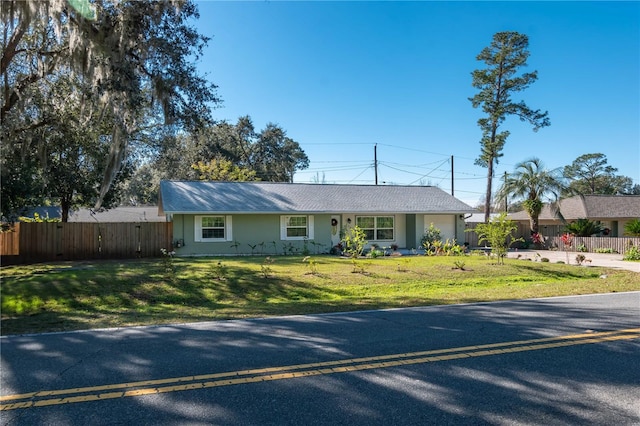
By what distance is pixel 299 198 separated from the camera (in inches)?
937

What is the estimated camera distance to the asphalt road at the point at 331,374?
362 cm

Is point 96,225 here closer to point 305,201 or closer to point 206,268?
point 206,268

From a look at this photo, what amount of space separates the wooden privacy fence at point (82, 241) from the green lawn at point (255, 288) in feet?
13.9

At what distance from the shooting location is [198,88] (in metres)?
13.1

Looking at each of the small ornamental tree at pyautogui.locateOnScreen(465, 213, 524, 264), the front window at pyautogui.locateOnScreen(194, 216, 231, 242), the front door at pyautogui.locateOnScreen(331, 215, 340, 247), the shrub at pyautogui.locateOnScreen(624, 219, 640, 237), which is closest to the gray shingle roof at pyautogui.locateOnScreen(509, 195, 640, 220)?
the shrub at pyautogui.locateOnScreen(624, 219, 640, 237)

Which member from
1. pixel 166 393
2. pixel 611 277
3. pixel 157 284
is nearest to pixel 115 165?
pixel 157 284

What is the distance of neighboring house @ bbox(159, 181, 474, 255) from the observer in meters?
20.6

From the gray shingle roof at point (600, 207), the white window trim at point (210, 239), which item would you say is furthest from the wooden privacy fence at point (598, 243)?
the white window trim at point (210, 239)

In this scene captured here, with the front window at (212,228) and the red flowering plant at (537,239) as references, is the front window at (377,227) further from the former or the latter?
the red flowering plant at (537,239)

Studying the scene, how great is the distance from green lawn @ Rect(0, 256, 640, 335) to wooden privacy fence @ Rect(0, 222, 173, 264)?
13.9ft

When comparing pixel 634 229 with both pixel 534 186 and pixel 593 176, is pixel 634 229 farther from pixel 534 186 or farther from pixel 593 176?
pixel 593 176

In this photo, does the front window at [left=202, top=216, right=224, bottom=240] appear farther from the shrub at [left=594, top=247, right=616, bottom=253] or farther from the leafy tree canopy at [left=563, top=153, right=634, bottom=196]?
the leafy tree canopy at [left=563, top=153, right=634, bottom=196]

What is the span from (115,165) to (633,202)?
35.4 meters

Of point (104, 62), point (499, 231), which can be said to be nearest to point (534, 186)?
point (499, 231)
